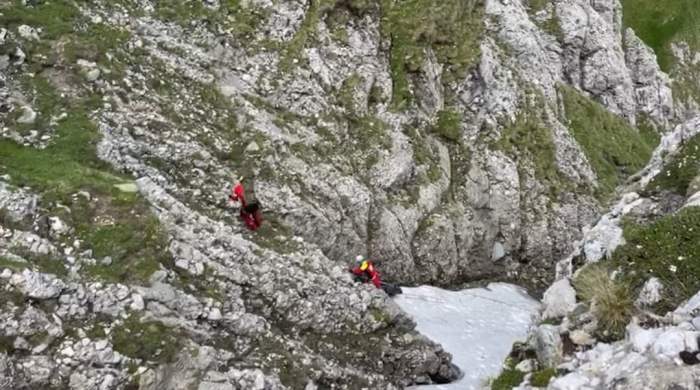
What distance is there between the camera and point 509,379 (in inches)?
616

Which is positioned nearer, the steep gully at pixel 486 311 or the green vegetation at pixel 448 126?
the steep gully at pixel 486 311

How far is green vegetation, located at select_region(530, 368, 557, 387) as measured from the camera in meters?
14.0

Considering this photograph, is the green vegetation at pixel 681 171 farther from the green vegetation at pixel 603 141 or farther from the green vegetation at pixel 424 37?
the green vegetation at pixel 603 141

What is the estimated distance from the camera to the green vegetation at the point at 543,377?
13961 millimetres

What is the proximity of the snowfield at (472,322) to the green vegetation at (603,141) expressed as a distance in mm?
16556

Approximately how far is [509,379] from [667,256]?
16.7 feet

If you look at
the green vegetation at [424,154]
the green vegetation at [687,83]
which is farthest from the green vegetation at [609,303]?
the green vegetation at [687,83]

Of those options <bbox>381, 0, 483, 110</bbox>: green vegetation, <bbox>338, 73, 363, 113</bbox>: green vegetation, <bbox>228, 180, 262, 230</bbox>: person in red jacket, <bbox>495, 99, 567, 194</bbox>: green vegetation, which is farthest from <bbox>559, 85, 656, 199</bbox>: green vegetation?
<bbox>228, 180, 262, 230</bbox>: person in red jacket

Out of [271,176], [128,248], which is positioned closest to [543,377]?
[128,248]

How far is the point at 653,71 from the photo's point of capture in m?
71.0

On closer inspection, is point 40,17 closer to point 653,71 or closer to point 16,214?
point 16,214

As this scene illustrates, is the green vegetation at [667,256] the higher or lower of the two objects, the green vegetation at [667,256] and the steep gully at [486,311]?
the higher

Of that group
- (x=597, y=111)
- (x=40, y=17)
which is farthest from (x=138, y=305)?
(x=597, y=111)

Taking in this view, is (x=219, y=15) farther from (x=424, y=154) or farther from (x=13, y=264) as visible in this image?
(x=13, y=264)
